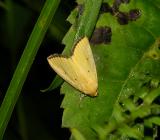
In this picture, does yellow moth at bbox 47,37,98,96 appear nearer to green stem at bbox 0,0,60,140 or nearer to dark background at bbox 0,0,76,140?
green stem at bbox 0,0,60,140

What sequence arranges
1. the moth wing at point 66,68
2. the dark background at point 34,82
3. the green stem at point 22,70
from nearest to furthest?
the green stem at point 22,70 < the moth wing at point 66,68 < the dark background at point 34,82

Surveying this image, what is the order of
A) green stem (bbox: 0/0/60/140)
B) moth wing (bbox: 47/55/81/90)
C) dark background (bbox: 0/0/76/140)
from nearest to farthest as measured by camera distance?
1. green stem (bbox: 0/0/60/140)
2. moth wing (bbox: 47/55/81/90)
3. dark background (bbox: 0/0/76/140)

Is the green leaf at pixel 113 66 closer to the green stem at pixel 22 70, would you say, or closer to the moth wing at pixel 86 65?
the moth wing at pixel 86 65

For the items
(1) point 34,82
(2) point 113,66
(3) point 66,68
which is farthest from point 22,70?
(1) point 34,82

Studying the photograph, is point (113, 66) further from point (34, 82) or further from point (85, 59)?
point (34, 82)

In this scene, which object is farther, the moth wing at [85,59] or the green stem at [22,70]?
the moth wing at [85,59]

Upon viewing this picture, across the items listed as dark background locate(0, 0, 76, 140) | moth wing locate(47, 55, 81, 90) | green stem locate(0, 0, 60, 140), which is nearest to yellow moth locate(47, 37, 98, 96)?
moth wing locate(47, 55, 81, 90)

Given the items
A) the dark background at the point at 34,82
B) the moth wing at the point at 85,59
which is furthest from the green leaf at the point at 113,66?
the dark background at the point at 34,82

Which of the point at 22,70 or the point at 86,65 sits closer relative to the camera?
the point at 22,70

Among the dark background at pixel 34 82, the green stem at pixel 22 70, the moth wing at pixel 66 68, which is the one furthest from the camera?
the dark background at pixel 34 82
